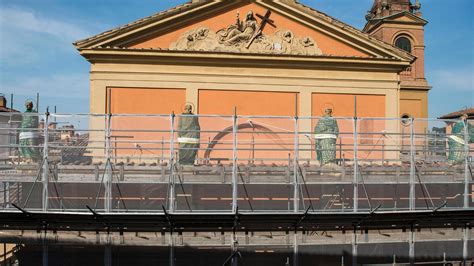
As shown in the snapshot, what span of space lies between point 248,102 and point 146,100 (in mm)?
3324

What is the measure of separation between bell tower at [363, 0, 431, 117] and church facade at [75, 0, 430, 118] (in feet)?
47.5

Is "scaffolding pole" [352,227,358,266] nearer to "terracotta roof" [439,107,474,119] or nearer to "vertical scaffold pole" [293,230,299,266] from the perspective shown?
"vertical scaffold pole" [293,230,299,266]

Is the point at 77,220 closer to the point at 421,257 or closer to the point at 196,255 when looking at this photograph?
the point at 196,255

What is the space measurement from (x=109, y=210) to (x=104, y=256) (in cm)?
92

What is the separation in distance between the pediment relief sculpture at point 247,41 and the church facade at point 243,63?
33mm

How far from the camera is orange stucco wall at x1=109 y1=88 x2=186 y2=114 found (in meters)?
15.6

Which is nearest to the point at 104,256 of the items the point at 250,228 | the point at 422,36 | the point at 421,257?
the point at 250,228

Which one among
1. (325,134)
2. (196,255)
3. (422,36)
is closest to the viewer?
(196,255)

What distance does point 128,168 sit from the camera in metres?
10.1

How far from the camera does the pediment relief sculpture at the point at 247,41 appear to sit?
1609 cm

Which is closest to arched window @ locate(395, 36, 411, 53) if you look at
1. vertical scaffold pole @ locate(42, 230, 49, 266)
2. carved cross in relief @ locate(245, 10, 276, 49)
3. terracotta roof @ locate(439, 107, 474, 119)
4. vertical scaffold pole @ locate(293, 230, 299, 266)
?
terracotta roof @ locate(439, 107, 474, 119)

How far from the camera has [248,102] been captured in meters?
16.2

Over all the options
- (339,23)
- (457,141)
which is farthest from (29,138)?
(339,23)

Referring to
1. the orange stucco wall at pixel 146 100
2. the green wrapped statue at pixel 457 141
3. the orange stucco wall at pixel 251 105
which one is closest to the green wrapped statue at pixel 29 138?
the orange stucco wall at pixel 146 100
